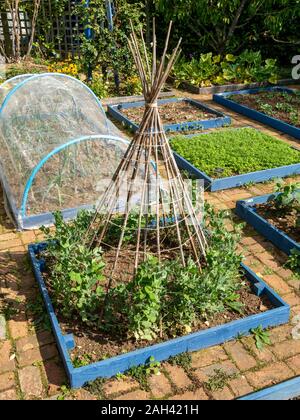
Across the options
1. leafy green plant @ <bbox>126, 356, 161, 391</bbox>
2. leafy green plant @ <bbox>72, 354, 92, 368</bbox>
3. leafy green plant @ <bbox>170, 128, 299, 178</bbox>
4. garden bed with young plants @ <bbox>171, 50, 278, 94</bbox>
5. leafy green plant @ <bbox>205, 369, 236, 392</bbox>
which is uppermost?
garden bed with young plants @ <bbox>171, 50, 278, 94</bbox>

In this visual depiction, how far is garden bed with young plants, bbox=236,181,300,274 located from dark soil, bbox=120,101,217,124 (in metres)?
3.41

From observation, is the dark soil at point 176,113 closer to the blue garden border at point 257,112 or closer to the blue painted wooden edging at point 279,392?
the blue garden border at point 257,112

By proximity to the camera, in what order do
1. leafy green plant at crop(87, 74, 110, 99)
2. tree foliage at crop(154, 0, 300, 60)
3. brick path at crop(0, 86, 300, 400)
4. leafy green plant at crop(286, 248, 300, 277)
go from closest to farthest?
brick path at crop(0, 86, 300, 400)
leafy green plant at crop(286, 248, 300, 277)
leafy green plant at crop(87, 74, 110, 99)
tree foliage at crop(154, 0, 300, 60)

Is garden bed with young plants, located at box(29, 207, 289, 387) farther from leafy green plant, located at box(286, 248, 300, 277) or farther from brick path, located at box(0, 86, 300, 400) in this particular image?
leafy green plant, located at box(286, 248, 300, 277)

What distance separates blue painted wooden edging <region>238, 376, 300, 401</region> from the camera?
305cm

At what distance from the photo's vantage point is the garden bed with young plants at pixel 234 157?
20.7ft

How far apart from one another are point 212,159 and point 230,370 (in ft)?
12.7

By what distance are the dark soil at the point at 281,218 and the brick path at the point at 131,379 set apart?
81cm

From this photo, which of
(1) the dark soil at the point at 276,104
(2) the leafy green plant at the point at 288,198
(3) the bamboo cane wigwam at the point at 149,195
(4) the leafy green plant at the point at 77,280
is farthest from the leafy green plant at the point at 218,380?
(1) the dark soil at the point at 276,104

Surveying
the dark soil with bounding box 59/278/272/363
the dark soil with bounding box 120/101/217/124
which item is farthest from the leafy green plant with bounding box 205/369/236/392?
the dark soil with bounding box 120/101/217/124

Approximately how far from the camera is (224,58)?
40.4ft

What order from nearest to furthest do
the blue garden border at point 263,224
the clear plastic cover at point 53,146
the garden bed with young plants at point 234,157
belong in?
1. the blue garden border at point 263,224
2. the clear plastic cover at point 53,146
3. the garden bed with young plants at point 234,157
